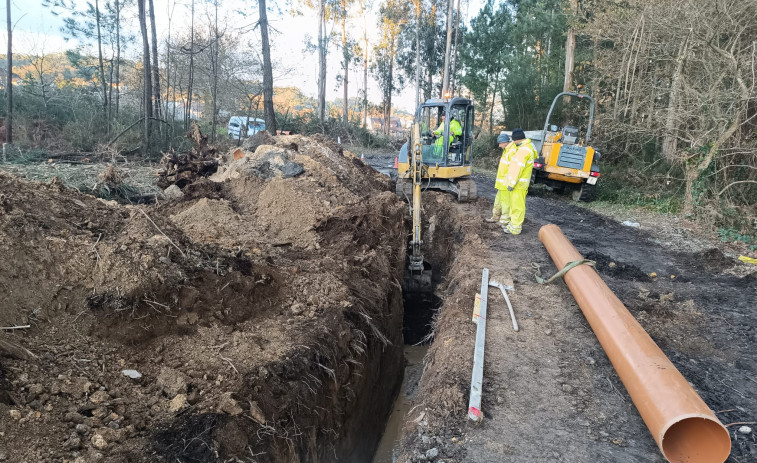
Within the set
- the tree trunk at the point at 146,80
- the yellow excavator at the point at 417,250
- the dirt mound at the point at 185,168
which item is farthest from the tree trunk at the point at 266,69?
the yellow excavator at the point at 417,250

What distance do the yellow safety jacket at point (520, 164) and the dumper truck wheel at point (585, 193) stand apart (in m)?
5.54

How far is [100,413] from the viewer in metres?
2.60

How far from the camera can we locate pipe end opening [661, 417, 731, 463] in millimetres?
2561

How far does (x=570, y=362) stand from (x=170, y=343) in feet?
11.0

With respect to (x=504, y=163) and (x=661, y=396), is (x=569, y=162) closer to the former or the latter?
(x=504, y=163)

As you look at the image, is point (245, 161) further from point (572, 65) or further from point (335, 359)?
point (572, 65)

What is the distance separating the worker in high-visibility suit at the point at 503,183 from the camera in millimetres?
6989

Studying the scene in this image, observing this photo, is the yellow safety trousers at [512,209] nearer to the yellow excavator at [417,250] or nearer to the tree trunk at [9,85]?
the yellow excavator at [417,250]

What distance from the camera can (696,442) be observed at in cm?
269

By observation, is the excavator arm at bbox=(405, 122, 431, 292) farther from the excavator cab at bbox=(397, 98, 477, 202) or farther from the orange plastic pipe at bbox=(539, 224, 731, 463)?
the orange plastic pipe at bbox=(539, 224, 731, 463)

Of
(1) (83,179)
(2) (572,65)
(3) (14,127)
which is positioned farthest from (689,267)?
(3) (14,127)

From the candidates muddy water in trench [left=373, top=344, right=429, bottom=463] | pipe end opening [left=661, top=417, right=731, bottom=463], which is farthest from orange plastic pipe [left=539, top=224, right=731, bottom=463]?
muddy water in trench [left=373, top=344, right=429, bottom=463]

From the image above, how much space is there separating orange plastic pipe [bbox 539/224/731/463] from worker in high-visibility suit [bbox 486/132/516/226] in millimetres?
3594

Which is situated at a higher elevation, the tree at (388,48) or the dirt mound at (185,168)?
the tree at (388,48)
